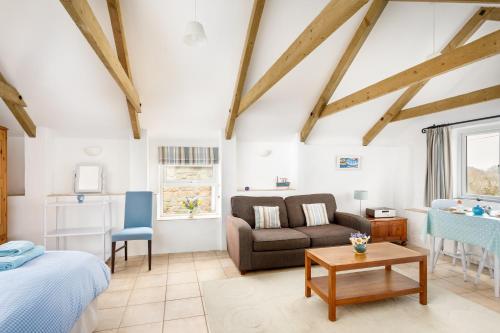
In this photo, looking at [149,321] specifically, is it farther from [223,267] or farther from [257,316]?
[223,267]

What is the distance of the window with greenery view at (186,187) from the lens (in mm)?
4734

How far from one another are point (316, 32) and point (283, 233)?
8.51 feet

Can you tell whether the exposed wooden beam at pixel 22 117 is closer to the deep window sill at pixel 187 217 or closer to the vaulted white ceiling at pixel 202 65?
the vaulted white ceiling at pixel 202 65

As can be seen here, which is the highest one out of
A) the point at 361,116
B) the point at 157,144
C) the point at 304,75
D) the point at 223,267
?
the point at 304,75

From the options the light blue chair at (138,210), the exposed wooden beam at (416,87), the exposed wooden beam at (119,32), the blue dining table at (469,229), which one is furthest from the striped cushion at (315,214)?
the exposed wooden beam at (119,32)

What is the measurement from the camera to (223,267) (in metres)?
3.82

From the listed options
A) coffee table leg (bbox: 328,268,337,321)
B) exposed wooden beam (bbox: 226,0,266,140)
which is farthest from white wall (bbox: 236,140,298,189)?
coffee table leg (bbox: 328,268,337,321)

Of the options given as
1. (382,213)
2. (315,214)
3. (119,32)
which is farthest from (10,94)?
(382,213)

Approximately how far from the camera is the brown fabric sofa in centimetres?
355

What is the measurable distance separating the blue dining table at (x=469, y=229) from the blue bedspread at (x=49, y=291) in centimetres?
381

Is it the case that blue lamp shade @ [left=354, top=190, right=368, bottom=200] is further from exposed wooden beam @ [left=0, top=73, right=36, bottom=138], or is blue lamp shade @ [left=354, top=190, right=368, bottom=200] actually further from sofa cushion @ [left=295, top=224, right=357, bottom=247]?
exposed wooden beam @ [left=0, top=73, right=36, bottom=138]

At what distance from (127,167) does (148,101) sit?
1269 mm

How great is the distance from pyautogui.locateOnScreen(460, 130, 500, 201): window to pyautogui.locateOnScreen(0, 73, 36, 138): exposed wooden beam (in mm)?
6449

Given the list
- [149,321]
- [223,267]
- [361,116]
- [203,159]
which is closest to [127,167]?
[203,159]
